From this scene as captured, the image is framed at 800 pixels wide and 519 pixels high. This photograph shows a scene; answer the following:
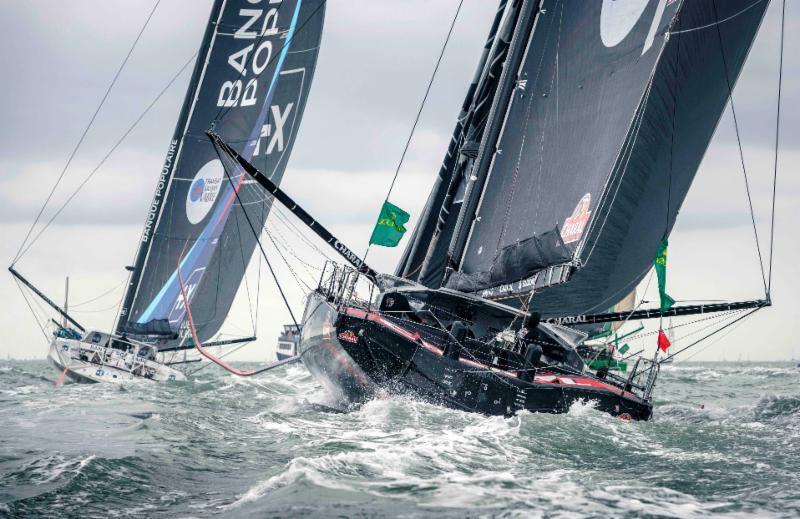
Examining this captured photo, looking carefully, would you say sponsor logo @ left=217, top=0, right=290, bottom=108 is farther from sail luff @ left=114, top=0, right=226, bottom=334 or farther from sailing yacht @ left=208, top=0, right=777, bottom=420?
sailing yacht @ left=208, top=0, right=777, bottom=420

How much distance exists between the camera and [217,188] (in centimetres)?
2914

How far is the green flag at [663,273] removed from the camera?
16859 mm

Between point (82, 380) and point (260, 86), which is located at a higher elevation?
point (260, 86)

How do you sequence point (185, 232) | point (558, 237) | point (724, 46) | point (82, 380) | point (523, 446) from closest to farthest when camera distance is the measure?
point (523, 446), point (558, 237), point (724, 46), point (82, 380), point (185, 232)

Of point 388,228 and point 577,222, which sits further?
point 388,228

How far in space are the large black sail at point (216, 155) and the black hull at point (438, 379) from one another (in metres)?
12.3

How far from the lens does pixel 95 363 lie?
2597 cm

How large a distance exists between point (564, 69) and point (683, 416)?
7166 millimetres

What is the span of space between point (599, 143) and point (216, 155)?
49.5 ft

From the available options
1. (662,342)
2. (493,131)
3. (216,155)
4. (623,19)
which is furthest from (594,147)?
(216,155)

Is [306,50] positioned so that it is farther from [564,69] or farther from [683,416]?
[683,416]

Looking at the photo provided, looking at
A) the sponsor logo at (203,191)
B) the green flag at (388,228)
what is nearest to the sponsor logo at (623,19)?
the green flag at (388,228)

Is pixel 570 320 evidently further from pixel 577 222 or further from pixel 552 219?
pixel 577 222

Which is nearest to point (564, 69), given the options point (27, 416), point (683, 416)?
point (683, 416)
